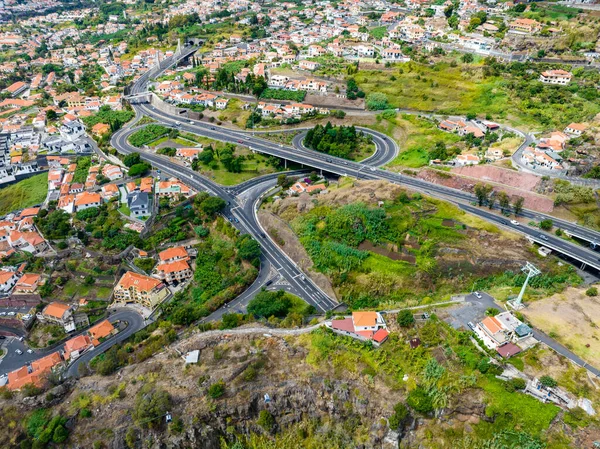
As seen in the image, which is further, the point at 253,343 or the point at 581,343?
the point at 253,343

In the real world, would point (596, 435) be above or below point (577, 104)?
below

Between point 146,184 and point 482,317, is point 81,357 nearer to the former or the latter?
point 146,184

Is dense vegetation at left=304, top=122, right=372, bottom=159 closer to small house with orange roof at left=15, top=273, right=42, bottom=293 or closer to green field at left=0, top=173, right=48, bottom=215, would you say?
small house with orange roof at left=15, top=273, right=42, bottom=293

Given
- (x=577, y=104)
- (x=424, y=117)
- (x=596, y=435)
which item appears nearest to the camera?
(x=596, y=435)

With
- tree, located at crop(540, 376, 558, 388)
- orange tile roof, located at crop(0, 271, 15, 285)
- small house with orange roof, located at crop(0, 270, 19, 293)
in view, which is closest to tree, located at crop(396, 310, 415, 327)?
tree, located at crop(540, 376, 558, 388)

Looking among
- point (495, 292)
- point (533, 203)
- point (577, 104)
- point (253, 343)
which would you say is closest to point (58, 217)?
point (253, 343)

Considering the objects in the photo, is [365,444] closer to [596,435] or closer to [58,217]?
[596,435]

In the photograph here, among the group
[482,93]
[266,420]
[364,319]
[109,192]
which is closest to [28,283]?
[109,192]
